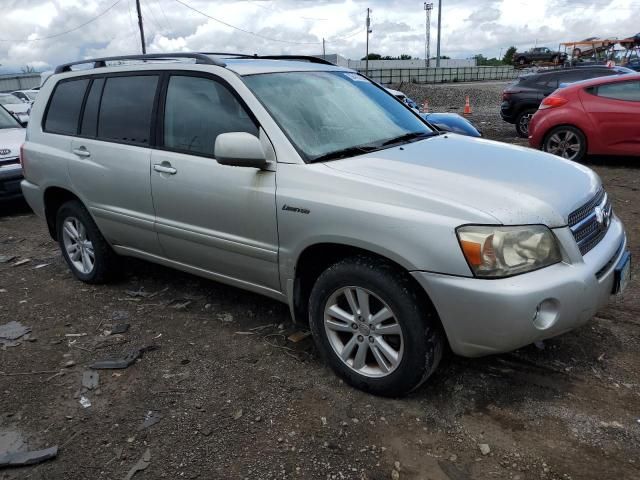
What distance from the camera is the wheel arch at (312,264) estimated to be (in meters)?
2.91

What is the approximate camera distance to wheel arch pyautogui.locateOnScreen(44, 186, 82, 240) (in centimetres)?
485

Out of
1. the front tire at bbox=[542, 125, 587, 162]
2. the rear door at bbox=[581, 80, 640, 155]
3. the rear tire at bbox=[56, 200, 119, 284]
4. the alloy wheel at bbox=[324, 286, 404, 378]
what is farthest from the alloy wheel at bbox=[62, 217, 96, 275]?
the rear door at bbox=[581, 80, 640, 155]

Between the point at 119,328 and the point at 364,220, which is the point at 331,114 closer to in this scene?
the point at 364,220

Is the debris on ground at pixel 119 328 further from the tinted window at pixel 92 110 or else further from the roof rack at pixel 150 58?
the roof rack at pixel 150 58

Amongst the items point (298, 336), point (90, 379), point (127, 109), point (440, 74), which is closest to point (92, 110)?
Answer: point (127, 109)

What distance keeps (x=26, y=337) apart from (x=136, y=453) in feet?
6.05

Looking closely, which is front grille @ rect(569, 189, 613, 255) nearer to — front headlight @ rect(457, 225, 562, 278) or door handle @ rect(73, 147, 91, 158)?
front headlight @ rect(457, 225, 562, 278)

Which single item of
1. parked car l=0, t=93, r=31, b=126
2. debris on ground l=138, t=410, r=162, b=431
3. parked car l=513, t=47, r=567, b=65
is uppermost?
parked car l=513, t=47, r=567, b=65

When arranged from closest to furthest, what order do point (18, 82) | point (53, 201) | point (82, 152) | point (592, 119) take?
point (82, 152) → point (53, 201) → point (592, 119) → point (18, 82)

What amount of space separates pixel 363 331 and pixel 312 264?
51 centimetres

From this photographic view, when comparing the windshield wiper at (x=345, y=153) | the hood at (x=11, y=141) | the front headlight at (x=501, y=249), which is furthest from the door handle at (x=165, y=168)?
the hood at (x=11, y=141)

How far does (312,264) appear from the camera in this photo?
3248 mm

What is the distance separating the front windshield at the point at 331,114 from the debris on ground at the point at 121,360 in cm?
171

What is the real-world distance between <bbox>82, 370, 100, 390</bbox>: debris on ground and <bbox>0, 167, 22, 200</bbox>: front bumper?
17.4ft
